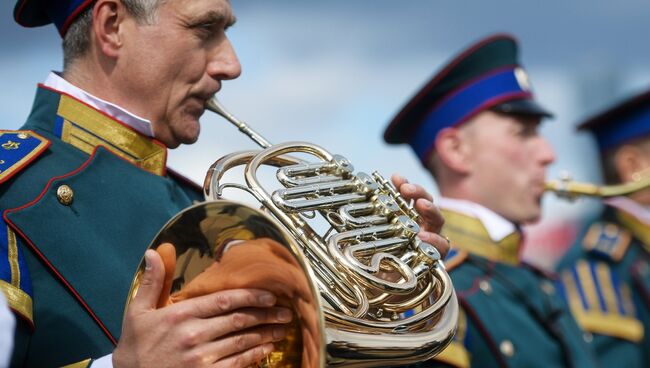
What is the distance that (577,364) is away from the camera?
17.7ft

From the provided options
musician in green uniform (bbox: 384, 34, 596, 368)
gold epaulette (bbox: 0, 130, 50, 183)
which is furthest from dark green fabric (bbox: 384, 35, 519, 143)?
gold epaulette (bbox: 0, 130, 50, 183)

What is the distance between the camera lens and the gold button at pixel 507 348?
512cm

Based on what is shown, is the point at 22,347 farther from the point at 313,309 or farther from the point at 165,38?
the point at 165,38

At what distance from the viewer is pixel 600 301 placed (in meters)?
6.86

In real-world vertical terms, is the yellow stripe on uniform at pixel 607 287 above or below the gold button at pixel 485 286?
below

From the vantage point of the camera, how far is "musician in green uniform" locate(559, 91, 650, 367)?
22.1 ft

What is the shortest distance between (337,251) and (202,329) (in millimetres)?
546

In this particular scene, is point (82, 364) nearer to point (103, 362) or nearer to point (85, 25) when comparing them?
point (103, 362)

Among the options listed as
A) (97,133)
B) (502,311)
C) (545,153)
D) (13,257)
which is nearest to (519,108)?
(545,153)

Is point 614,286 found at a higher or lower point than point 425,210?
lower

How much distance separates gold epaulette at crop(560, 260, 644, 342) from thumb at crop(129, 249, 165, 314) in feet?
14.4

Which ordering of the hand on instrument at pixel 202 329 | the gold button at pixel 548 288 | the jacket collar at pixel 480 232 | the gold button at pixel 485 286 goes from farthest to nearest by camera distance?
the gold button at pixel 548 288, the jacket collar at pixel 480 232, the gold button at pixel 485 286, the hand on instrument at pixel 202 329

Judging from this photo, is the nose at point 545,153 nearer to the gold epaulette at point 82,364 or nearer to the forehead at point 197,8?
the forehead at point 197,8

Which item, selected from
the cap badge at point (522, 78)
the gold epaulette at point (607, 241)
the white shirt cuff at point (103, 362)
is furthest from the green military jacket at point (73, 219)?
the gold epaulette at point (607, 241)
